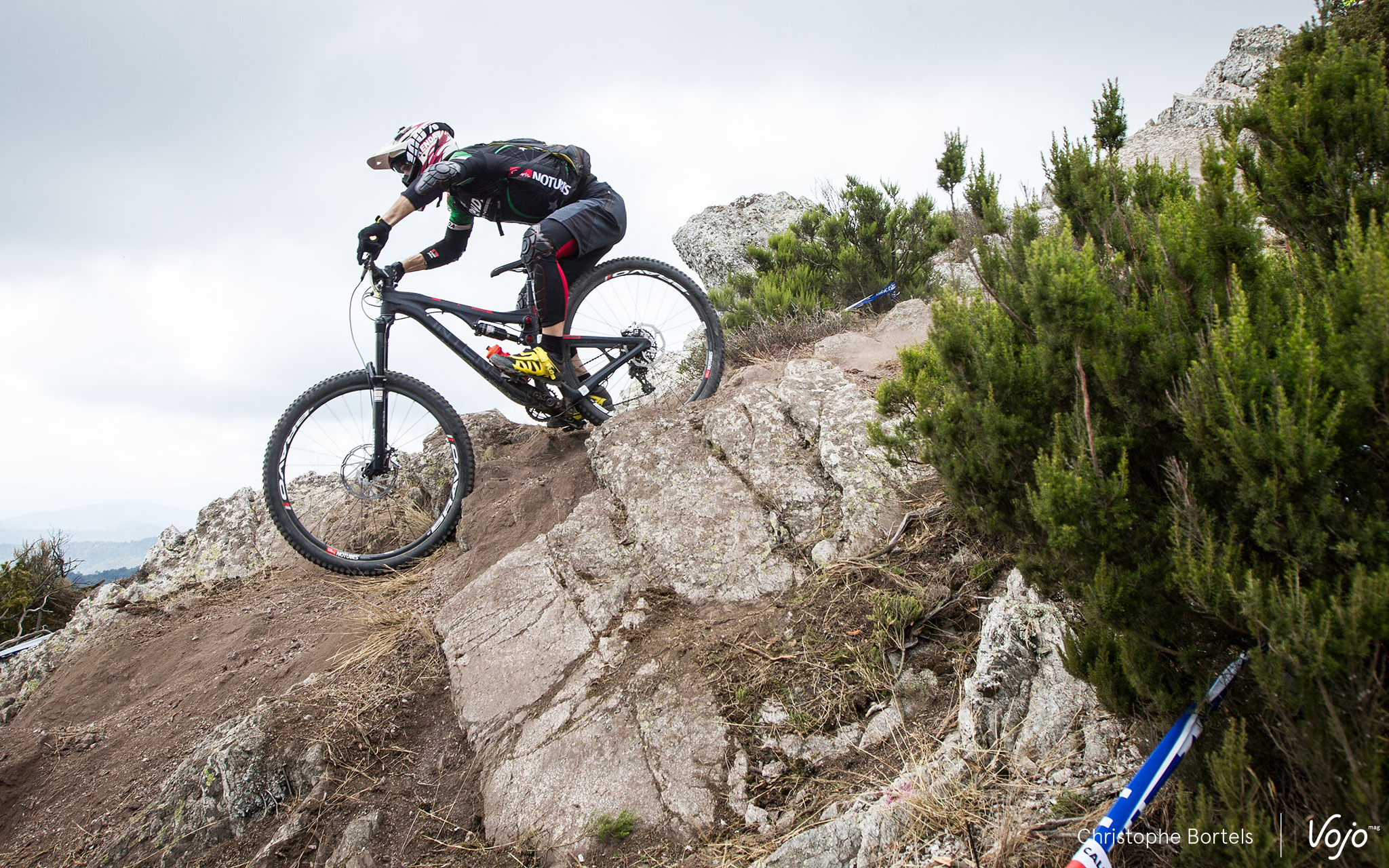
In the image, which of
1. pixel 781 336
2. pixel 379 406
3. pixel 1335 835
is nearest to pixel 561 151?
pixel 379 406

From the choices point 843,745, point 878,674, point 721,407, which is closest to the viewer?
point 843,745

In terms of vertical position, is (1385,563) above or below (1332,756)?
above

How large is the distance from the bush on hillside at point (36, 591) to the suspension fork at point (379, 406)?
568cm

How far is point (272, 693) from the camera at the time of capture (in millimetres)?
3816

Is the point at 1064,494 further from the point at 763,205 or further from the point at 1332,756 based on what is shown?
the point at 763,205

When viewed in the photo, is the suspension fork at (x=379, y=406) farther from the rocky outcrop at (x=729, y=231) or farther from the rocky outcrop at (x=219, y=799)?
the rocky outcrop at (x=729, y=231)

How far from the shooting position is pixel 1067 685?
227 centimetres

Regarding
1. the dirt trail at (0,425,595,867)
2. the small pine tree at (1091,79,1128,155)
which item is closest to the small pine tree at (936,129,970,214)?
the small pine tree at (1091,79,1128,155)

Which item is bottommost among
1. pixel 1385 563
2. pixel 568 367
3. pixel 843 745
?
pixel 843 745

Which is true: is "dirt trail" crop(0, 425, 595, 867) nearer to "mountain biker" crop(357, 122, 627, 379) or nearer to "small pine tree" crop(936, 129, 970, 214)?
"mountain biker" crop(357, 122, 627, 379)

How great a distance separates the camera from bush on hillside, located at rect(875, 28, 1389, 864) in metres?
1.40

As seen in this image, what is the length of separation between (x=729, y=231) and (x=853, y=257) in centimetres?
366

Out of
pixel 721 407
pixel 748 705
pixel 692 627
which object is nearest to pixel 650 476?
pixel 721 407

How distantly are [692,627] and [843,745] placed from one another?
36.3 inches
